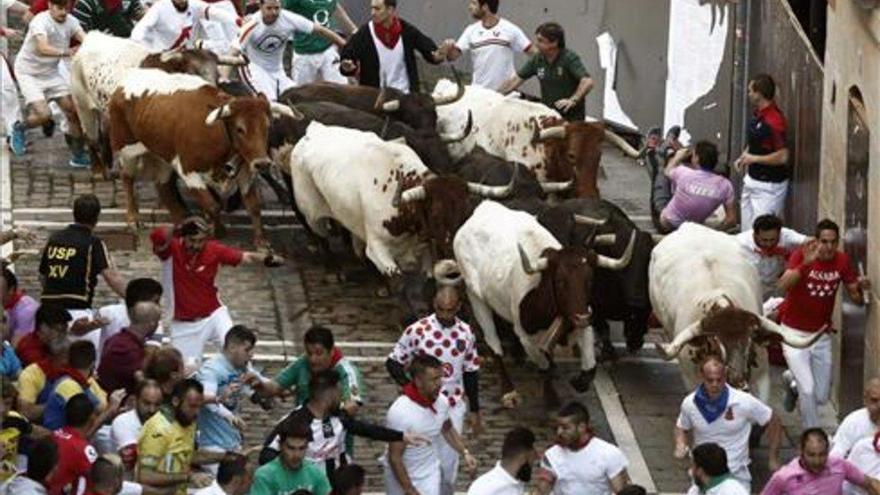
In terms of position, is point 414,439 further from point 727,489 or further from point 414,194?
point 414,194

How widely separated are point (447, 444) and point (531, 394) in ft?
10.7

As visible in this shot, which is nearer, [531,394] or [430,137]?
[531,394]

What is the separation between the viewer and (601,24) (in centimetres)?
3216

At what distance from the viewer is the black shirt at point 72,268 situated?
21891 millimetres

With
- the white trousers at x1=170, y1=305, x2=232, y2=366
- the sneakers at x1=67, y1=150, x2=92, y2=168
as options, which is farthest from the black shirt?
the sneakers at x1=67, y1=150, x2=92, y2=168

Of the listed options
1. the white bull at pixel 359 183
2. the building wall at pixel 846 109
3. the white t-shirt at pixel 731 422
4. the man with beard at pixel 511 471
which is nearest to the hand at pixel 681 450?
the white t-shirt at pixel 731 422

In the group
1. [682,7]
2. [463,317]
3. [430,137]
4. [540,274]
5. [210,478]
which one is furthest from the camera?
[682,7]

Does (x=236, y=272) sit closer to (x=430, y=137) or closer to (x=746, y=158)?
(x=430, y=137)

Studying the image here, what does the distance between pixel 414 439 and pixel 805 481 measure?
100 inches

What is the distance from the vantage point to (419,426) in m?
20.0

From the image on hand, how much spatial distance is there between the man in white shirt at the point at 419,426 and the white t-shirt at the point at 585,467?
41.6 inches

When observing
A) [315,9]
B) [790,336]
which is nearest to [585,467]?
[790,336]

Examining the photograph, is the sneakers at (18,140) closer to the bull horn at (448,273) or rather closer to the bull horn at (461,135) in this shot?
the bull horn at (461,135)

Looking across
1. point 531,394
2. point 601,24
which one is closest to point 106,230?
point 531,394
